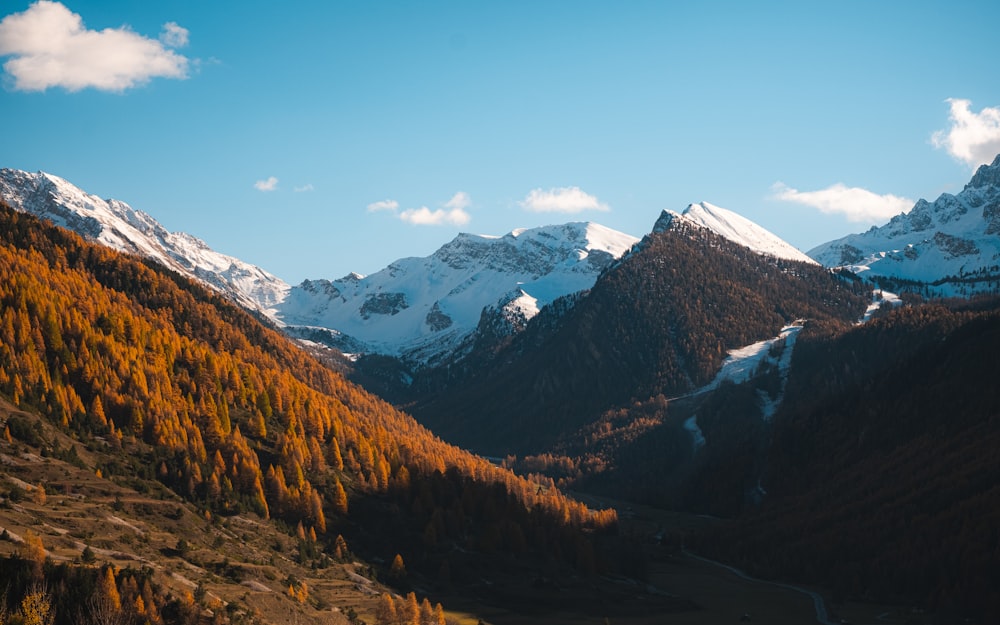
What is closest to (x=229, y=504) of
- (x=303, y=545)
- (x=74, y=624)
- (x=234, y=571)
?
(x=303, y=545)

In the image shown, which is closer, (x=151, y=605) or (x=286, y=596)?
(x=151, y=605)

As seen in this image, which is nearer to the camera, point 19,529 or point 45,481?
point 19,529

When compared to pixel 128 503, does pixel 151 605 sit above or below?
below

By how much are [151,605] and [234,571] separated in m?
34.8

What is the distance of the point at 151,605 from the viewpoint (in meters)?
128

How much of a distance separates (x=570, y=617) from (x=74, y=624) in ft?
340

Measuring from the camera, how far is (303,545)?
638ft

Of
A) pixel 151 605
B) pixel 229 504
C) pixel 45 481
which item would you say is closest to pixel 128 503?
pixel 45 481

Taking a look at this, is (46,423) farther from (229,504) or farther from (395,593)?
(395,593)

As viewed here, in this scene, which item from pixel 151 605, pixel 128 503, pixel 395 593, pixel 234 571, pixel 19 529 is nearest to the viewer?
pixel 151 605

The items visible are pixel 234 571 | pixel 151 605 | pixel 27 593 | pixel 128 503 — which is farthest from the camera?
pixel 128 503

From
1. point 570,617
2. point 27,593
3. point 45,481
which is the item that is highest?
point 45,481

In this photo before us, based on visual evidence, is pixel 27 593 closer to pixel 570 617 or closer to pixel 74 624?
pixel 74 624

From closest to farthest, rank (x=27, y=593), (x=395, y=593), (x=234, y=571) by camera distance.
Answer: (x=27, y=593)
(x=234, y=571)
(x=395, y=593)
